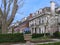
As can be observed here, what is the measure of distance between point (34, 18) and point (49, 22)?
13308 millimetres

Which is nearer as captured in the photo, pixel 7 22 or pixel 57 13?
pixel 7 22

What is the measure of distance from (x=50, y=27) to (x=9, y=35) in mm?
21937

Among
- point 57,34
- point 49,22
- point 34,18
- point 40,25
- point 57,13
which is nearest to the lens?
point 57,34

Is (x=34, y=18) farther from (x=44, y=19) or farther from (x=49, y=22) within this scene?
(x=49, y=22)

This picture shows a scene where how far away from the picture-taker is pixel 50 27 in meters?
53.0

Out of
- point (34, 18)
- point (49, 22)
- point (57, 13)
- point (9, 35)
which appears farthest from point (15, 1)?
point (34, 18)

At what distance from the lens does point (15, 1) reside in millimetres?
32688

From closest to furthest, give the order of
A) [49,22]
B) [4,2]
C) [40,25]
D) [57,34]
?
[4,2] → [57,34] → [49,22] → [40,25]

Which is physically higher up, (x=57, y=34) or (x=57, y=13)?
(x=57, y=13)

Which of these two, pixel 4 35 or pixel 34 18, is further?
pixel 34 18

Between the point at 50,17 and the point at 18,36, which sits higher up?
the point at 50,17

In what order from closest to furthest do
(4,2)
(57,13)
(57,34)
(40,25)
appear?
(4,2), (57,34), (57,13), (40,25)

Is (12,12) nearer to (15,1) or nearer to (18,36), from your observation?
(15,1)

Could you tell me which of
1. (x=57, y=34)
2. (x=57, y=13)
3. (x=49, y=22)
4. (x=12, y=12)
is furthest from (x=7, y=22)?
(x=57, y=13)
